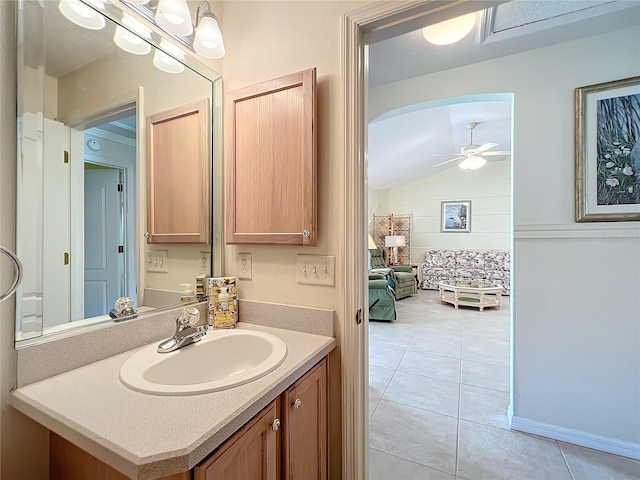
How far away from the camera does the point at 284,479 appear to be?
2.66ft

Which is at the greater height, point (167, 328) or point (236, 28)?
point (236, 28)

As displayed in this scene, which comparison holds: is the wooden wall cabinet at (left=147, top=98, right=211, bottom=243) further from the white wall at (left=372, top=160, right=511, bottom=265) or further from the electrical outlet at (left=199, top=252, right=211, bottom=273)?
the white wall at (left=372, top=160, right=511, bottom=265)

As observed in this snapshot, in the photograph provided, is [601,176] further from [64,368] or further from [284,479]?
[64,368]

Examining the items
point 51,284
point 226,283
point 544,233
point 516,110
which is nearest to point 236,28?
point 226,283

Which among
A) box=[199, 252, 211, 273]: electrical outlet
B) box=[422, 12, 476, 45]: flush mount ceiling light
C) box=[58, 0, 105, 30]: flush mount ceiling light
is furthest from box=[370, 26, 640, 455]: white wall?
box=[58, 0, 105, 30]: flush mount ceiling light

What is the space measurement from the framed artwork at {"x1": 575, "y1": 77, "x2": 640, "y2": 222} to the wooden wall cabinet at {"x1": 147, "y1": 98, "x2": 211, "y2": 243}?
2049mm

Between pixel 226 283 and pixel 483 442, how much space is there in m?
1.80

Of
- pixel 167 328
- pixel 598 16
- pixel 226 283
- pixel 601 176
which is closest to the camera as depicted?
pixel 167 328

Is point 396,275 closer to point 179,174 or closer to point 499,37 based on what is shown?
point 499,37

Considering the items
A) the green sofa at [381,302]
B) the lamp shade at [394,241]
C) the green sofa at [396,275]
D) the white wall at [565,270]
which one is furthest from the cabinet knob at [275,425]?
the lamp shade at [394,241]

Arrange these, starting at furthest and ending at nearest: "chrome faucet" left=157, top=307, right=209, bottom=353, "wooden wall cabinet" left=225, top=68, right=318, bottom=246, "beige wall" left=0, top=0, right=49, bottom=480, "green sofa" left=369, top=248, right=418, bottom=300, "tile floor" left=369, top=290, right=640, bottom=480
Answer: "green sofa" left=369, top=248, right=418, bottom=300 < "tile floor" left=369, top=290, right=640, bottom=480 < "wooden wall cabinet" left=225, top=68, right=318, bottom=246 < "chrome faucet" left=157, top=307, right=209, bottom=353 < "beige wall" left=0, top=0, right=49, bottom=480

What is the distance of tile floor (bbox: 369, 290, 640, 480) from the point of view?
59.0 inches

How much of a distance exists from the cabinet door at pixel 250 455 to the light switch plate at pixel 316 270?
0.48 metres

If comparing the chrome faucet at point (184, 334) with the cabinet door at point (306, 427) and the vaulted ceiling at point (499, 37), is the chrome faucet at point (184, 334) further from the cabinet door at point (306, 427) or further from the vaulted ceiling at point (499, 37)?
the vaulted ceiling at point (499, 37)
